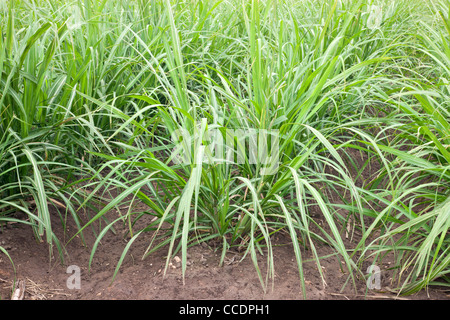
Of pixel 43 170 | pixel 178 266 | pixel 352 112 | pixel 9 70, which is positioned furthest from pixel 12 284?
pixel 352 112

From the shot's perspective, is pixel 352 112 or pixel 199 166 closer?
pixel 199 166

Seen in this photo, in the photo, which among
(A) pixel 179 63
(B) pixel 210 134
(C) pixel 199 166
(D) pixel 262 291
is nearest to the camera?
(C) pixel 199 166

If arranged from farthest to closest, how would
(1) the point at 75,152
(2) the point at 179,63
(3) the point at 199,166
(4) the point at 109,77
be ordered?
1. (4) the point at 109,77
2. (1) the point at 75,152
3. (2) the point at 179,63
4. (3) the point at 199,166

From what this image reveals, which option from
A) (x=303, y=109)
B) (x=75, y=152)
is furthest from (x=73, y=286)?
(x=303, y=109)

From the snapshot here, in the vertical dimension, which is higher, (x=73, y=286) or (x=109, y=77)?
(x=109, y=77)

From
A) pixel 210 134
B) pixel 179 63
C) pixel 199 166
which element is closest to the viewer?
pixel 199 166

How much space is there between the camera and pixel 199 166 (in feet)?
4.13

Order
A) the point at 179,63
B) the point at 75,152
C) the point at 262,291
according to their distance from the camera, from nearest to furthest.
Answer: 1. the point at 262,291
2. the point at 179,63
3. the point at 75,152

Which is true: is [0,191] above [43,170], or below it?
below

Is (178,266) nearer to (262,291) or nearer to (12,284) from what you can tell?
(262,291)

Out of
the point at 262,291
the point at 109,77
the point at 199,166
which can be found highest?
the point at 109,77

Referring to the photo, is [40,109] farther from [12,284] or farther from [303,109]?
[303,109]

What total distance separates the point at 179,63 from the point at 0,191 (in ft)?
2.38

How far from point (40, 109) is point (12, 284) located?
61 centimetres
